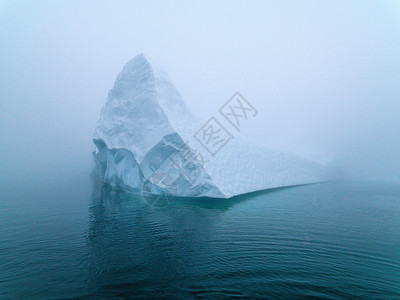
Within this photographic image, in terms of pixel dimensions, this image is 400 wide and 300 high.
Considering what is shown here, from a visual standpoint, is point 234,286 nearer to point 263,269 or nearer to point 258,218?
point 263,269

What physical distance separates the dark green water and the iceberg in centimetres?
275

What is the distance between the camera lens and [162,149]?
1079 cm

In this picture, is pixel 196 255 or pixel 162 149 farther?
pixel 162 149

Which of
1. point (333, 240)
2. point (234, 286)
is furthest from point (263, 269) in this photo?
point (333, 240)

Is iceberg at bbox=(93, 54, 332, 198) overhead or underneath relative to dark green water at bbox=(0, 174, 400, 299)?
overhead

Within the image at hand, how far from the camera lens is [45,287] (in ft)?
10.5

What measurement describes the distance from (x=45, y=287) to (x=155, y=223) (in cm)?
365

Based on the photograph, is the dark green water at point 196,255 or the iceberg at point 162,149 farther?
the iceberg at point 162,149

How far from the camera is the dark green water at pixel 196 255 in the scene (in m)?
3.21

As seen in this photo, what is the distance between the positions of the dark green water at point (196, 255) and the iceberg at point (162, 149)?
108 inches

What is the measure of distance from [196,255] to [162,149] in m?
7.09

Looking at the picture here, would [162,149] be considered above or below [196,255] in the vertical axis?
above

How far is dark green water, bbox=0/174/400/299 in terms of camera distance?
3211 millimetres

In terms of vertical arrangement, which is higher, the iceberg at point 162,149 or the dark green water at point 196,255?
the iceberg at point 162,149
